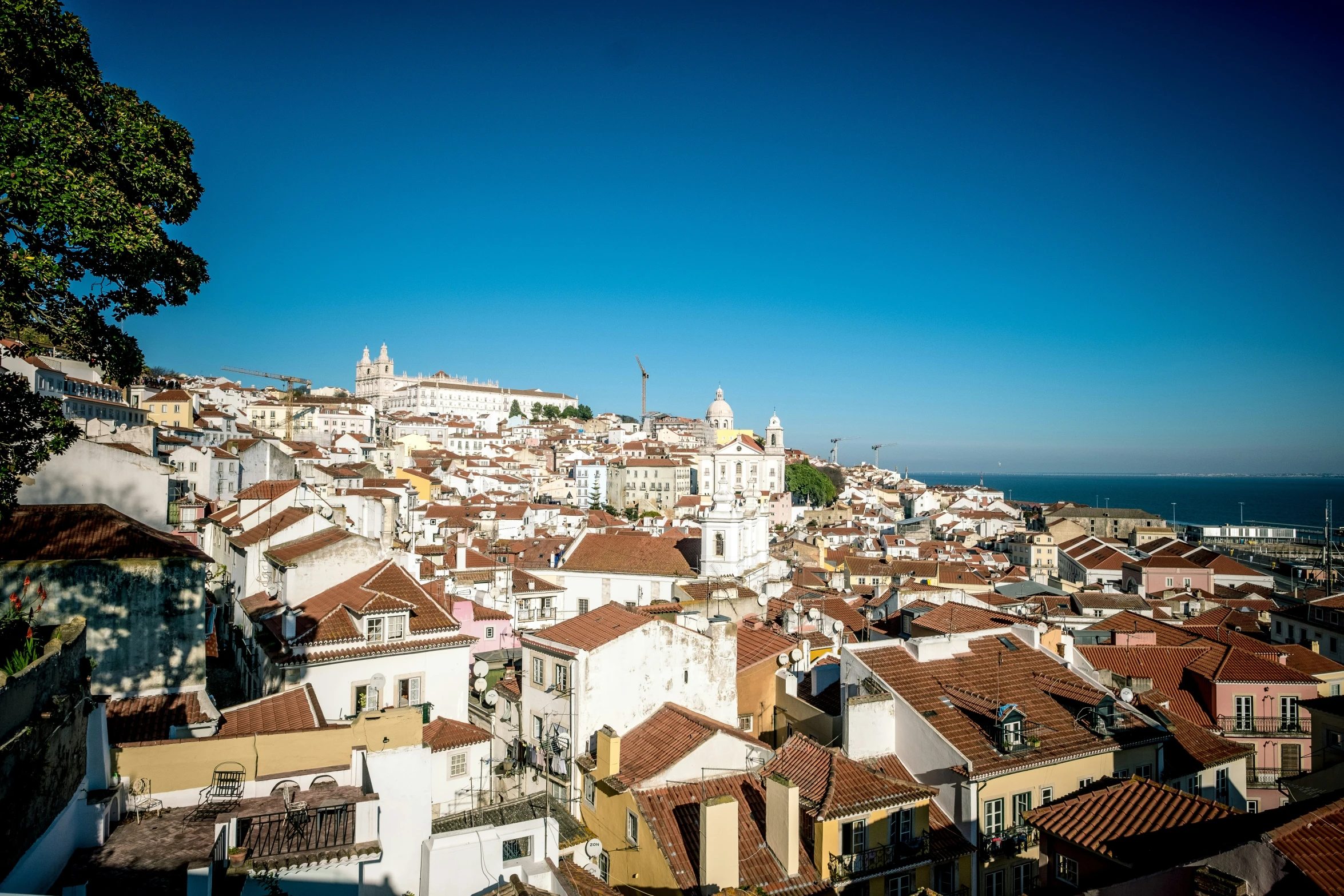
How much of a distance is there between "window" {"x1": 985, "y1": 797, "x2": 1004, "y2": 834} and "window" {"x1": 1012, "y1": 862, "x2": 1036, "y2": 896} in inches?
24.3

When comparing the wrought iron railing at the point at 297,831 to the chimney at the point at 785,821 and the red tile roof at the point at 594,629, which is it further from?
the chimney at the point at 785,821

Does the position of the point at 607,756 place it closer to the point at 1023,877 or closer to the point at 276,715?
the point at 276,715

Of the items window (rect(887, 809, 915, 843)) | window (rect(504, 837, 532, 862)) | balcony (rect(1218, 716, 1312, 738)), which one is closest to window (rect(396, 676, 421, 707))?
window (rect(504, 837, 532, 862))

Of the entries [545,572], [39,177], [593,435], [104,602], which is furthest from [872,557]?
[593,435]

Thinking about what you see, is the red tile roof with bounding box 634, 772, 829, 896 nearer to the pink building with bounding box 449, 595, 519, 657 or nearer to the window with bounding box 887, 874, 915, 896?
the window with bounding box 887, 874, 915, 896

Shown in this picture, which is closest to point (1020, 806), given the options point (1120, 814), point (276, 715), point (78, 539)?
point (1120, 814)

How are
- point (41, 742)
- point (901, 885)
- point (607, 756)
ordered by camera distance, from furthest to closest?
1. point (607, 756)
2. point (901, 885)
3. point (41, 742)

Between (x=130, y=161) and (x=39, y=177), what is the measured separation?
1.08 meters

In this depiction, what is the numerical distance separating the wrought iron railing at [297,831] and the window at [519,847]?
2092 millimetres

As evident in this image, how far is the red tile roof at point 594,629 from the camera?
15.5 metres

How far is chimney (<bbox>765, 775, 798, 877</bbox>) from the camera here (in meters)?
11.6

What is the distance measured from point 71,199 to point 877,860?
13204 mm

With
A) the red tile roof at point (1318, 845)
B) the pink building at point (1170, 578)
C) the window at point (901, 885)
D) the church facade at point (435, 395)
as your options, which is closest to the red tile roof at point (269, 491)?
the window at point (901, 885)

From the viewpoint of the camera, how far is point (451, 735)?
1652 centimetres
